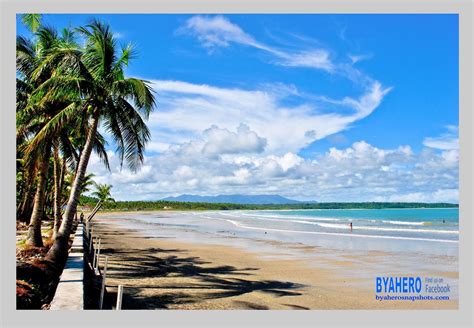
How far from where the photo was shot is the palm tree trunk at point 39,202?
47.3 feet

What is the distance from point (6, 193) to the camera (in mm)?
6129

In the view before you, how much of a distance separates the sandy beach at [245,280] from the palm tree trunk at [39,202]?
2850 millimetres

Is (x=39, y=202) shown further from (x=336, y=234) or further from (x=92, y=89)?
(x=336, y=234)

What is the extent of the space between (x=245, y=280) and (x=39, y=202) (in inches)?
309

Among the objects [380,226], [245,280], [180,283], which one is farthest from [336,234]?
[180,283]

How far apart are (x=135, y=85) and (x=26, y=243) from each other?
847 cm

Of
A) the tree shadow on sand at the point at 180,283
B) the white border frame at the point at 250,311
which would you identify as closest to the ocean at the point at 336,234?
the tree shadow on sand at the point at 180,283

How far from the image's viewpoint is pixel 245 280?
41.3ft

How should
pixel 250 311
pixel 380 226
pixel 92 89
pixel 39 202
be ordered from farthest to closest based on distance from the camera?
pixel 380 226, pixel 39 202, pixel 92 89, pixel 250 311

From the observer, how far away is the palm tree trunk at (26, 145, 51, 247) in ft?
47.3

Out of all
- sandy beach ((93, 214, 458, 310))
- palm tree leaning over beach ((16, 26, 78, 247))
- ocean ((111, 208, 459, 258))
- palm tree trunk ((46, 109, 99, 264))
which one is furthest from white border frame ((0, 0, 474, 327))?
ocean ((111, 208, 459, 258))

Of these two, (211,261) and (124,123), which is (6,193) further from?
(211,261)

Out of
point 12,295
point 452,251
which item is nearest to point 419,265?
point 452,251

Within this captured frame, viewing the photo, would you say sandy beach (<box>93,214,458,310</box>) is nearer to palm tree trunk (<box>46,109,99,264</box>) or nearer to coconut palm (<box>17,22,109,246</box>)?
palm tree trunk (<box>46,109,99,264</box>)
